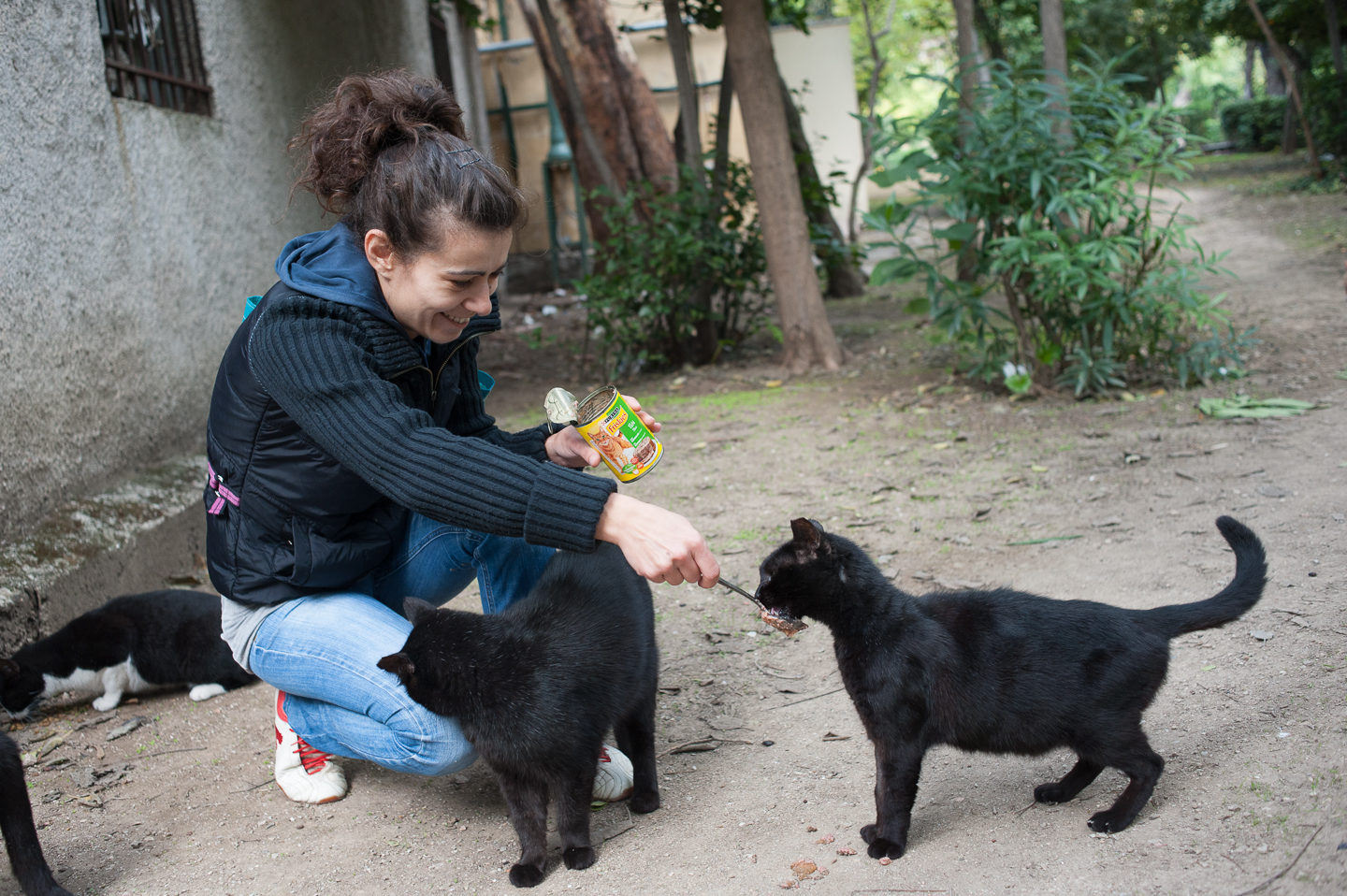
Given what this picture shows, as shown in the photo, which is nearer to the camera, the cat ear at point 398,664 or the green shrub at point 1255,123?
the cat ear at point 398,664

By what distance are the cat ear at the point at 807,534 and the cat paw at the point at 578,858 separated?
848mm

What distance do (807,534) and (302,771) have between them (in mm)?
1552

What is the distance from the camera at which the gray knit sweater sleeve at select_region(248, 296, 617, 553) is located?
198 cm

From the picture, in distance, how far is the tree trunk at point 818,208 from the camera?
8.08 m

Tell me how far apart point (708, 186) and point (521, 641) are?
18.0 feet

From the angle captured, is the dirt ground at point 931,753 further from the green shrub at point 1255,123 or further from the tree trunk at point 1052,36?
the green shrub at point 1255,123

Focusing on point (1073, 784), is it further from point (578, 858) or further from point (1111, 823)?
point (578, 858)

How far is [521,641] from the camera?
2.24m

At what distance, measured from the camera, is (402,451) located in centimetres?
203

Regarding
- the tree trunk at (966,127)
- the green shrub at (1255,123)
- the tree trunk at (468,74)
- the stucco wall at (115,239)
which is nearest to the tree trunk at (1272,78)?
the green shrub at (1255,123)

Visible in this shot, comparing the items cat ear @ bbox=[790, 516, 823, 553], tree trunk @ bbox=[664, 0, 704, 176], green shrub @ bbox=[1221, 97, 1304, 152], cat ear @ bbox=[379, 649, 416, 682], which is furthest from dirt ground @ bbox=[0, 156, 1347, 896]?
green shrub @ bbox=[1221, 97, 1304, 152]

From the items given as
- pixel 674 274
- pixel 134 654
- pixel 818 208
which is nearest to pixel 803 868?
pixel 134 654

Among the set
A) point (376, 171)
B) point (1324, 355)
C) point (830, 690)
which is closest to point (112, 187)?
point (376, 171)

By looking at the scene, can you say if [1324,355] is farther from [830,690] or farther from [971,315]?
[830,690]
